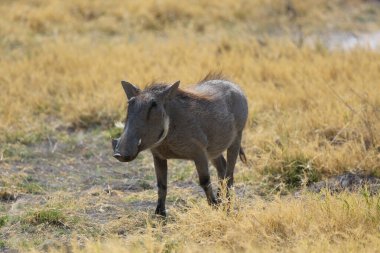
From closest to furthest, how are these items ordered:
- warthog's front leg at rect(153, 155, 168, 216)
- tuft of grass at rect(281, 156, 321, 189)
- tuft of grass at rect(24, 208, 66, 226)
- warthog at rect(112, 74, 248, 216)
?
warthog at rect(112, 74, 248, 216) < tuft of grass at rect(24, 208, 66, 226) < warthog's front leg at rect(153, 155, 168, 216) < tuft of grass at rect(281, 156, 321, 189)

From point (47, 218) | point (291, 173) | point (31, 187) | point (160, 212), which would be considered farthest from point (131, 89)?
point (291, 173)

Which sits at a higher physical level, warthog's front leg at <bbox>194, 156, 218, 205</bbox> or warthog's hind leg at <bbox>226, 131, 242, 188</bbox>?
warthog's front leg at <bbox>194, 156, 218, 205</bbox>

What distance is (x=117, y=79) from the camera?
404 inches

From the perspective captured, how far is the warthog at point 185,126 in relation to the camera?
17.3 ft

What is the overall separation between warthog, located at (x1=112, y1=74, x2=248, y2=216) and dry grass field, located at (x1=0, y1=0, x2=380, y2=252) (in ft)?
1.19

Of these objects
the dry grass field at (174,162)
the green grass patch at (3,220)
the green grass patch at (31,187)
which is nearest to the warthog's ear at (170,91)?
the dry grass field at (174,162)

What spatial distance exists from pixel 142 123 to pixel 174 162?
100 inches

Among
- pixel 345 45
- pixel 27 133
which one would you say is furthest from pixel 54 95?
pixel 345 45

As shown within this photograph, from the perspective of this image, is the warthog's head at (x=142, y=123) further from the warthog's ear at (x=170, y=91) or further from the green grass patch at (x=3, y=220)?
the green grass patch at (x=3, y=220)

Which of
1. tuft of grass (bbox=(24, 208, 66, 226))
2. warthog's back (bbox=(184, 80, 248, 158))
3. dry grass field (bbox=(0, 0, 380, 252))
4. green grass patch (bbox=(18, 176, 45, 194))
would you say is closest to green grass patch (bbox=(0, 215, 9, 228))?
dry grass field (bbox=(0, 0, 380, 252))

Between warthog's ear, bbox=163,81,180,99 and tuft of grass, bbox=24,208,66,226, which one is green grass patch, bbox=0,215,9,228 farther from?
warthog's ear, bbox=163,81,180,99

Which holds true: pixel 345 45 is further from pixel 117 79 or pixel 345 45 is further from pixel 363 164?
pixel 363 164

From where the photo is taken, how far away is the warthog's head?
5130 millimetres

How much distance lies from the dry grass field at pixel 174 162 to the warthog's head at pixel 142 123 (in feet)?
1.77
